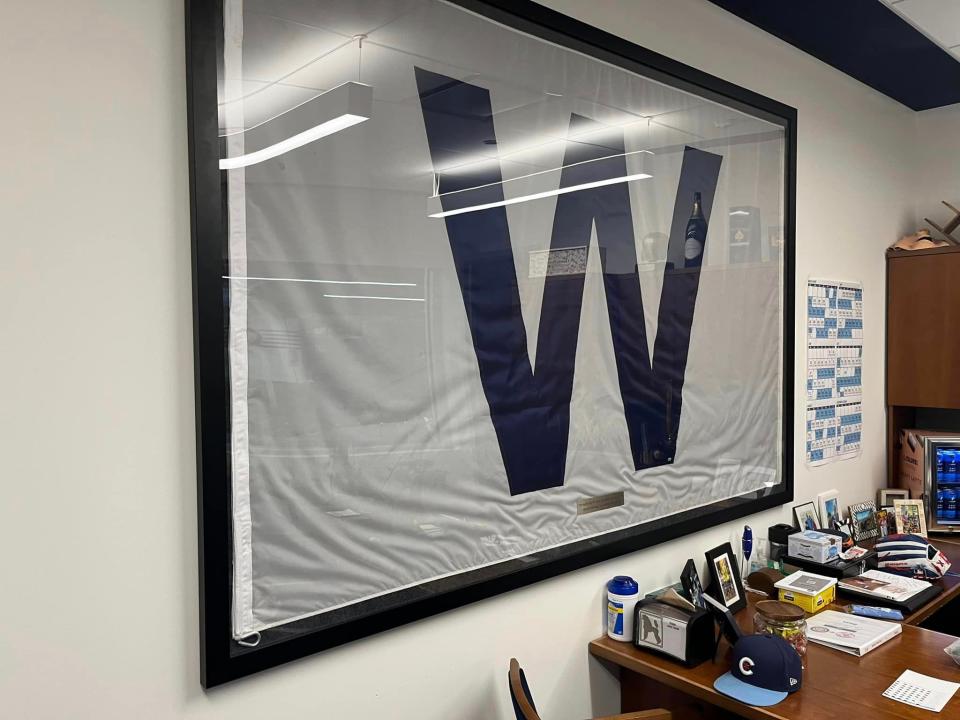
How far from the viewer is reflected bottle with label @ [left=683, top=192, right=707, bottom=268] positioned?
248 cm

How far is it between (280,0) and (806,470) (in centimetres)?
274

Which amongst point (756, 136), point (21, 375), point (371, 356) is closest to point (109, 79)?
point (21, 375)

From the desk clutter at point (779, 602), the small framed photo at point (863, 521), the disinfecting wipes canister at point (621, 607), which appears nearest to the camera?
the desk clutter at point (779, 602)

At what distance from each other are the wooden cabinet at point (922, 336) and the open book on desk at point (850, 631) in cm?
179

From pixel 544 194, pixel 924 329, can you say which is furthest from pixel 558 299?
pixel 924 329

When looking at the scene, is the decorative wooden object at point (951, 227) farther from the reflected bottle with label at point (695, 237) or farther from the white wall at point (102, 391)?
the white wall at point (102, 391)

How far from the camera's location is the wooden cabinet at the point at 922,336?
3562mm

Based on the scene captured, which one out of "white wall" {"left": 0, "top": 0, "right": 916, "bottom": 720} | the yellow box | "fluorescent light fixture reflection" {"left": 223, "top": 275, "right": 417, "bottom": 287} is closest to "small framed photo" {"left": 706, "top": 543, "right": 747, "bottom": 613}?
the yellow box

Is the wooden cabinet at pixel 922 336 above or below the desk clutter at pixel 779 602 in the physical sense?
above

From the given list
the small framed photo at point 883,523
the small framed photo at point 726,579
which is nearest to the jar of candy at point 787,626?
the small framed photo at point 726,579

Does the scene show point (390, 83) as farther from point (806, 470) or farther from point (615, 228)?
point (806, 470)

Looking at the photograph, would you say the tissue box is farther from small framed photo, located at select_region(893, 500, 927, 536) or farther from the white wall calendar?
small framed photo, located at select_region(893, 500, 927, 536)

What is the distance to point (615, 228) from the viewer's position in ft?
7.27

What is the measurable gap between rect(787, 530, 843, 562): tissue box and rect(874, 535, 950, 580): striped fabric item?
20 centimetres
